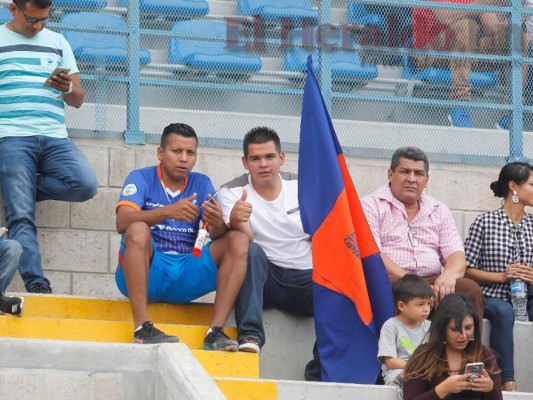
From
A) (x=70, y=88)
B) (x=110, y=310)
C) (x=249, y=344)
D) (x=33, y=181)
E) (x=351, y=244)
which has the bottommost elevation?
(x=249, y=344)

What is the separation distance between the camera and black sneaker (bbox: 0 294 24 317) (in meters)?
6.84

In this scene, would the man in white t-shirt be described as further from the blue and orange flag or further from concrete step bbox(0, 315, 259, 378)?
concrete step bbox(0, 315, 259, 378)

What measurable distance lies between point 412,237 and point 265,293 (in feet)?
3.16

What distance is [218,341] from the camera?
6773mm

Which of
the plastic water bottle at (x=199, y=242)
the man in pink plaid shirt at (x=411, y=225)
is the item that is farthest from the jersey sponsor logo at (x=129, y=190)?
the man in pink plaid shirt at (x=411, y=225)

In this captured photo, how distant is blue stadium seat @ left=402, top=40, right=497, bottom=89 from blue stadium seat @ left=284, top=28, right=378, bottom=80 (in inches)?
9.8

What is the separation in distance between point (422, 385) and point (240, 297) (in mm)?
1313

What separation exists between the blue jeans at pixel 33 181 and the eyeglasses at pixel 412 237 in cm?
184

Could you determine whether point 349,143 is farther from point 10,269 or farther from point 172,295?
point 10,269

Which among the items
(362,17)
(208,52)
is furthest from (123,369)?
(362,17)

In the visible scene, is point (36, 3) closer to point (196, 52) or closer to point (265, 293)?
point (196, 52)

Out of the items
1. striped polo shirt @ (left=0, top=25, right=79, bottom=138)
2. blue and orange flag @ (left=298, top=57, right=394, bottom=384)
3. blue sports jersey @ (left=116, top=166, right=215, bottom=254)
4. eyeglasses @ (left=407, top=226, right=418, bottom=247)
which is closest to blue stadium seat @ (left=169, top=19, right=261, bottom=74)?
striped polo shirt @ (left=0, top=25, right=79, bottom=138)

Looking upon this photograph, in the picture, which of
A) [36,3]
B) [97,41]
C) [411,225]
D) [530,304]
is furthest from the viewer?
[97,41]

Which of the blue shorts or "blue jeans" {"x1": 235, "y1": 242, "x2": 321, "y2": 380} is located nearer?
"blue jeans" {"x1": 235, "y1": 242, "x2": 321, "y2": 380}
